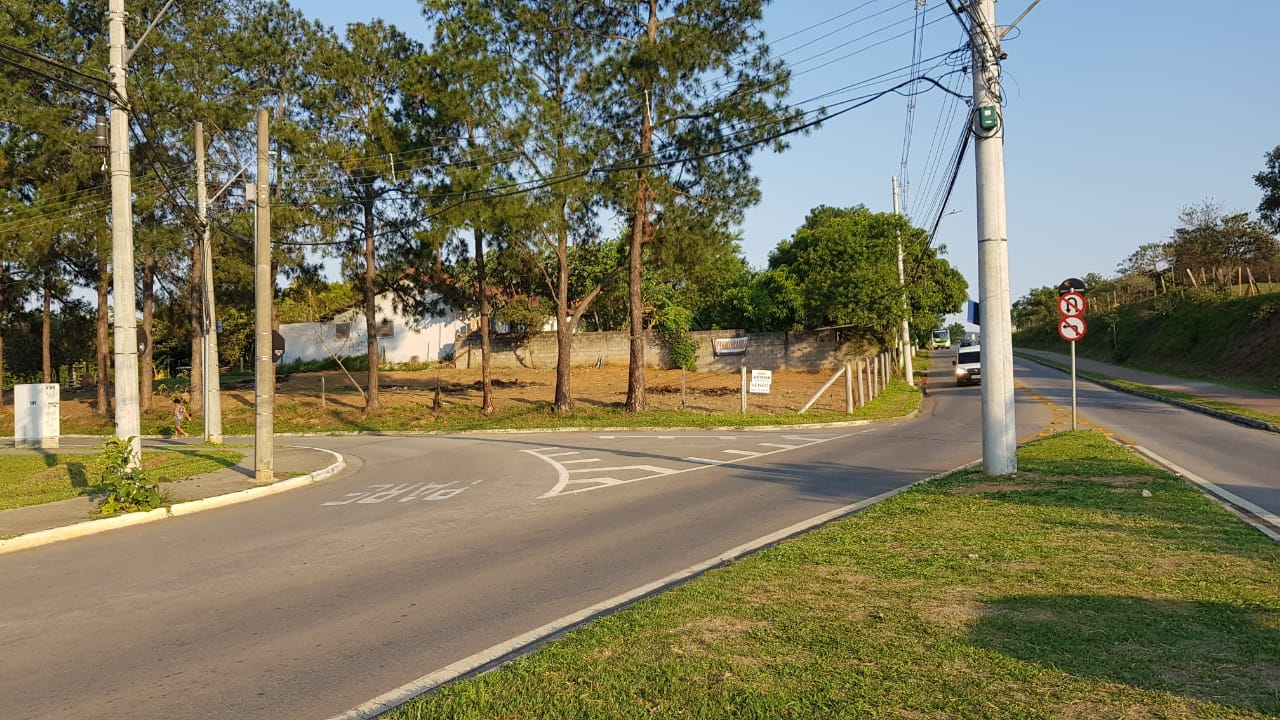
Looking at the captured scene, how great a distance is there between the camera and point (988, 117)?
12312 mm

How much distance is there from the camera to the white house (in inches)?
2271

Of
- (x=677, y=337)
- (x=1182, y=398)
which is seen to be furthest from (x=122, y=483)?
(x=677, y=337)

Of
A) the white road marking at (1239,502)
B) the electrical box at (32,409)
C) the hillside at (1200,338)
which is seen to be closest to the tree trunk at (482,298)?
the electrical box at (32,409)

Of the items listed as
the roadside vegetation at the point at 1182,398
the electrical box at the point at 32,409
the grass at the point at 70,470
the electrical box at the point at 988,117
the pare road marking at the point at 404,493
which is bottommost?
the pare road marking at the point at 404,493

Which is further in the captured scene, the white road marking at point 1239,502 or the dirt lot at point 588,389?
the dirt lot at point 588,389

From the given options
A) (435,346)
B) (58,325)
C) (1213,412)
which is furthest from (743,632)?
(58,325)

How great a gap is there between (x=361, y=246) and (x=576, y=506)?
23.6 meters

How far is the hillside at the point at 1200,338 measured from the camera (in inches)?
1722

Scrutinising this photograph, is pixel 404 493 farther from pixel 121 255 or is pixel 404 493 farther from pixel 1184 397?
pixel 1184 397

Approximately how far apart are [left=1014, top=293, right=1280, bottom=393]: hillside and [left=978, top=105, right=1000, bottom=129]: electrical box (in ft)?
102

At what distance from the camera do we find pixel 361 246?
33.1 metres

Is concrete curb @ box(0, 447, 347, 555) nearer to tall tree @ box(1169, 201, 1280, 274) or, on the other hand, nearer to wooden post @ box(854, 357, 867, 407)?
wooden post @ box(854, 357, 867, 407)

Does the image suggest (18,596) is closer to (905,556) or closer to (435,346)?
(905,556)

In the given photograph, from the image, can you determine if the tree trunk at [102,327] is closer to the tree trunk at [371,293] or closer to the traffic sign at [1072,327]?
the tree trunk at [371,293]
